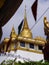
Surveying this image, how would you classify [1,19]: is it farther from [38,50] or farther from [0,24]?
[38,50]

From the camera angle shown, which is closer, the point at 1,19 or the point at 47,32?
the point at 1,19

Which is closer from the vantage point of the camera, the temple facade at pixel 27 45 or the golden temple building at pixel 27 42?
the temple facade at pixel 27 45

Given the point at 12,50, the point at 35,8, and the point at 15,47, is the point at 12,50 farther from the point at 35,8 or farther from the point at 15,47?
the point at 35,8

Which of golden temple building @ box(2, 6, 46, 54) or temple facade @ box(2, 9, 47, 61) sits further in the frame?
golden temple building @ box(2, 6, 46, 54)

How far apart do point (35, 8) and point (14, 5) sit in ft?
5.43

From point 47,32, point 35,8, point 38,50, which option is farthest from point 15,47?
point 35,8

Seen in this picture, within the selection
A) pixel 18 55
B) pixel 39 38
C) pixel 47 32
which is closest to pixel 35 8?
pixel 47 32

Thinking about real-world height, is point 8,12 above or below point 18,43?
above

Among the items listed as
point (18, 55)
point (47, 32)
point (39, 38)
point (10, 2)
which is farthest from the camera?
point (39, 38)

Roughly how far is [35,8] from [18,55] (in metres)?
26.4

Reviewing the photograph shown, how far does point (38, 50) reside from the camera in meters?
34.1

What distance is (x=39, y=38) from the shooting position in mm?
33969

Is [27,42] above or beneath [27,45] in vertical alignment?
above

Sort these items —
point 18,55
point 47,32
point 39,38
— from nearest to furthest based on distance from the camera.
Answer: point 47,32 < point 18,55 < point 39,38
